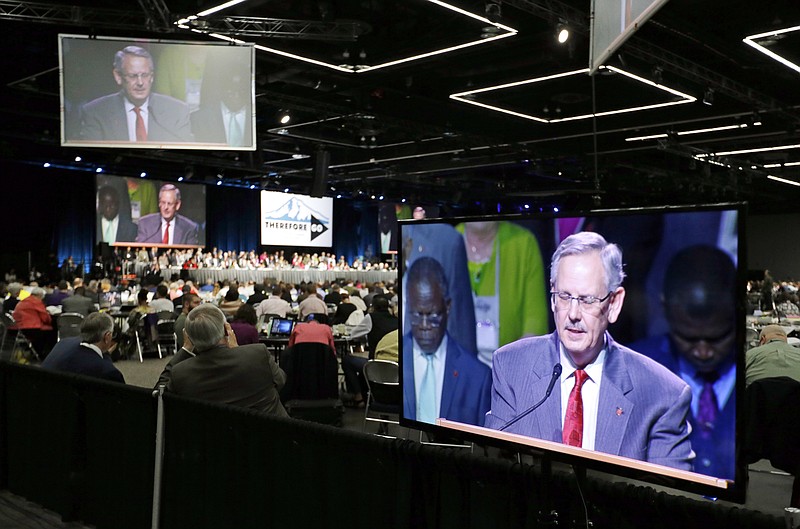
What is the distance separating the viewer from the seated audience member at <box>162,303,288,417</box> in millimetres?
3264

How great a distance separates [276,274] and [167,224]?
3755mm

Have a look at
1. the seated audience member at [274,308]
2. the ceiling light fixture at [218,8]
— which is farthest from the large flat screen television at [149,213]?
the ceiling light fixture at [218,8]

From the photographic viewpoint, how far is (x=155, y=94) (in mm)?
7281

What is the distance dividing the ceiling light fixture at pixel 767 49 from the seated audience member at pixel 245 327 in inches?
273

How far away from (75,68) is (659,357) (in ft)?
23.2

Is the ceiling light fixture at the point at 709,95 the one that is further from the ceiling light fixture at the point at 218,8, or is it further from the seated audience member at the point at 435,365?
the seated audience member at the point at 435,365

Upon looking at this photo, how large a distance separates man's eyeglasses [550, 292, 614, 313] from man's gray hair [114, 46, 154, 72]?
263 inches

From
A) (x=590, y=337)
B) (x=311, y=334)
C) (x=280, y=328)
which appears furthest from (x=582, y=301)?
(x=280, y=328)

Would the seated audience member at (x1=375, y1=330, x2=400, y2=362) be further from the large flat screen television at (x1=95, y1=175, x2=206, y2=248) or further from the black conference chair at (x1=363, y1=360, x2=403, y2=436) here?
the large flat screen television at (x1=95, y1=175, x2=206, y2=248)

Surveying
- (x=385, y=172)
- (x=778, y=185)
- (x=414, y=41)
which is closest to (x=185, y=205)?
(x=385, y=172)

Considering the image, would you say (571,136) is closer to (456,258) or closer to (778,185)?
(778,185)

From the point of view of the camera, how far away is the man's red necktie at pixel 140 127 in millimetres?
7227

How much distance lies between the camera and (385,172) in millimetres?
21797

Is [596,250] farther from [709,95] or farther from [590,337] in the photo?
[709,95]
